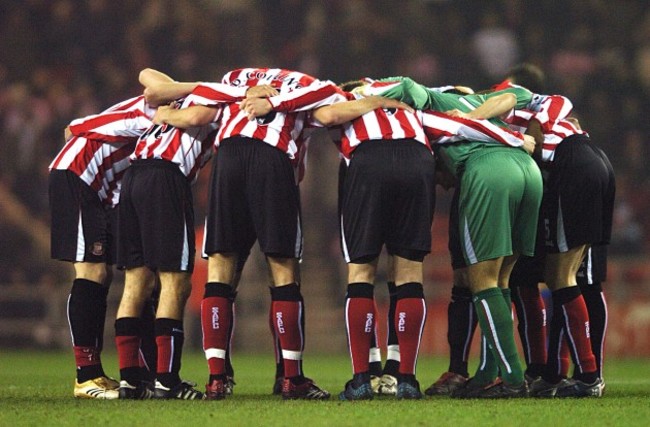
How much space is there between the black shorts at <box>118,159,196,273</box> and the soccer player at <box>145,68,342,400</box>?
21cm

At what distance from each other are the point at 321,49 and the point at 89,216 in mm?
8992

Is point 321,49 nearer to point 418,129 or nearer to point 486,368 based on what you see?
point 418,129

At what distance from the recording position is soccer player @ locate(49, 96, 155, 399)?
628 cm

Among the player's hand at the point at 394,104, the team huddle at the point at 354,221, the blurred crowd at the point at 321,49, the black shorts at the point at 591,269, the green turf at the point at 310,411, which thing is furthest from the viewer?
the blurred crowd at the point at 321,49

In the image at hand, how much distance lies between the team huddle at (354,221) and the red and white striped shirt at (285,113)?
1 centimetres

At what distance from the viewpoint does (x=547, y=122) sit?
633cm

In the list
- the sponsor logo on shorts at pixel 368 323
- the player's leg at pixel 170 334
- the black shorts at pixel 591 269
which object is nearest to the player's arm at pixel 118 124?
the player's leg at pixel 170 334

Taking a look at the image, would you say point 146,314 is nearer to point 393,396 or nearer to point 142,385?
point 142,385

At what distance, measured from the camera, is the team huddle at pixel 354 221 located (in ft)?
18.7

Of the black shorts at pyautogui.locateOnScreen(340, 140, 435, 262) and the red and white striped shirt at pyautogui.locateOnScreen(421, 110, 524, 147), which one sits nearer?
the black shorts at pyautogui.locateOnScreen(340, 140, 435, 262)

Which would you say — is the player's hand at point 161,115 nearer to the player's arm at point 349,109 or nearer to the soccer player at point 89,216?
the soccer player at point 89,216

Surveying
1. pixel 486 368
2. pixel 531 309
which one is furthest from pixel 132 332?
pixel 531 309

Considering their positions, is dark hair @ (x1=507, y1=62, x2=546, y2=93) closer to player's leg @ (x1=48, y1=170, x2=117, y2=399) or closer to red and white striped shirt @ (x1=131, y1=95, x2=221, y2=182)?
red and white striped shirt @ (x1=131, y1=95, x2=221, y2=182)

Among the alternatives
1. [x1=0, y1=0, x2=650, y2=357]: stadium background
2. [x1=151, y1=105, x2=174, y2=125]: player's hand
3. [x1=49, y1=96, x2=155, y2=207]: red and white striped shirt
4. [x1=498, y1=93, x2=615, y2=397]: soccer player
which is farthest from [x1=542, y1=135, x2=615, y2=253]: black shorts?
[x1=0, y1=0, x2=650, y2=357]: stadium background
